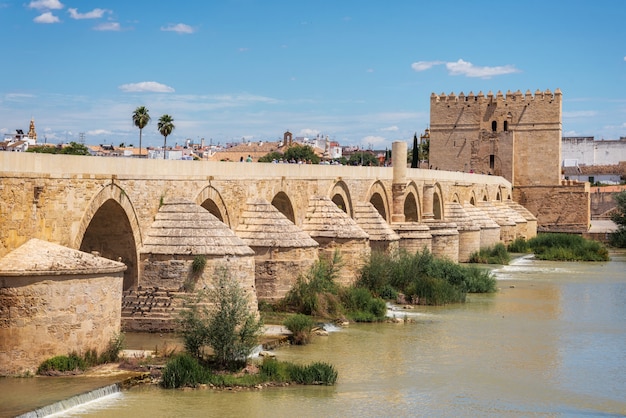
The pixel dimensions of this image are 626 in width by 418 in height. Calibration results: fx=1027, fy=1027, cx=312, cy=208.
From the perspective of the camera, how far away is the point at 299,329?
1474 centimetres

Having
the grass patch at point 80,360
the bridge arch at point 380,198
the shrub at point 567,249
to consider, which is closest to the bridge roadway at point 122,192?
the grass patch at point 80,360

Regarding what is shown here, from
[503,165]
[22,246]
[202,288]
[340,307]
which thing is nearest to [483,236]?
[503,165]

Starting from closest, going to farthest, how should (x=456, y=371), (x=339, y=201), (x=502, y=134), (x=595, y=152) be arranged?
(x=456, y=371)
(x=339, y=201)
(x=502, y=134)
(x=595, y=152)

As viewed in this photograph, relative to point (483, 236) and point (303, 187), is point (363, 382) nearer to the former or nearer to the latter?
point (303, 187)

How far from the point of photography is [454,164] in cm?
4491

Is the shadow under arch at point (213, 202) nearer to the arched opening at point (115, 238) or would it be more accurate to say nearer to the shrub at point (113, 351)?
the arched opening at point (115, 238)

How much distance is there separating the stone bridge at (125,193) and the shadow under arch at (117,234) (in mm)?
14

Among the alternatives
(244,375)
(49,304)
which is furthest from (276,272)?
(49,304)

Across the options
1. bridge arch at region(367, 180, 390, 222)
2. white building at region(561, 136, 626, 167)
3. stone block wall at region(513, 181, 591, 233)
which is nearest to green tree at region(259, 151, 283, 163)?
stone block wall at region(513, 181, 591, 233)

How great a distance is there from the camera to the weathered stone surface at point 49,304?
11.0 metres

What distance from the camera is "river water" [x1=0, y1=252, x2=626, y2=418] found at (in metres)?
11.1

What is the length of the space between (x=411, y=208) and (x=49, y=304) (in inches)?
766

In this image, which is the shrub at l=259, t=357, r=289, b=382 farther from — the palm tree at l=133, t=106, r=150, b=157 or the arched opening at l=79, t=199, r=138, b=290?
the palm tree at l=133, t=106, r=150, b=157

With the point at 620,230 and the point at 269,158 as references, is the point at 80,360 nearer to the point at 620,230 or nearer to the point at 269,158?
the point at 620,230
